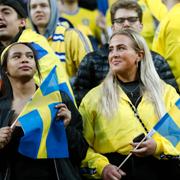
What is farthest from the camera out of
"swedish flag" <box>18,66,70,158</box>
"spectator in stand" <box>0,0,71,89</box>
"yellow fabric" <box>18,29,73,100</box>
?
"spectator in stand" <box>0,0,71,89</box>

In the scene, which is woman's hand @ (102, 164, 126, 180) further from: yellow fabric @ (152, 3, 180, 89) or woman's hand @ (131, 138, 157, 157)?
yellow fabric @ (152, 3, 180, 89)

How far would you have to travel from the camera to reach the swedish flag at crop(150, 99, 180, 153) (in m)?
5.09

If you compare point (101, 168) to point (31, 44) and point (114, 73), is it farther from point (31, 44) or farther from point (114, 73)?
point (31, 44)

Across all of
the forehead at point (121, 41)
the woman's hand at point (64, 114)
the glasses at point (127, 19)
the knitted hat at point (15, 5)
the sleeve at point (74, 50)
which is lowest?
the woman's hand at point (64, 114)

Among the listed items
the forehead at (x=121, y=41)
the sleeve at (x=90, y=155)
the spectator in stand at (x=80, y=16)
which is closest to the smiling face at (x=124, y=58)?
the forehead at (x=121, y=41)

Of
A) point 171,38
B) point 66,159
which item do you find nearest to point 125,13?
point 171,38

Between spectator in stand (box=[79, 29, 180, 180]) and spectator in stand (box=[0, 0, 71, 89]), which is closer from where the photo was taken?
spectator in stand (box=[79, 29, 180, 180])

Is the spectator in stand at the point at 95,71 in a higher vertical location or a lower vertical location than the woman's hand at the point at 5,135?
higher

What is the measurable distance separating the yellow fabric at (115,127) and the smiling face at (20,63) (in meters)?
0.53

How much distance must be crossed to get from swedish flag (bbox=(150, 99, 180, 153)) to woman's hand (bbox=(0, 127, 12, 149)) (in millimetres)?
1034

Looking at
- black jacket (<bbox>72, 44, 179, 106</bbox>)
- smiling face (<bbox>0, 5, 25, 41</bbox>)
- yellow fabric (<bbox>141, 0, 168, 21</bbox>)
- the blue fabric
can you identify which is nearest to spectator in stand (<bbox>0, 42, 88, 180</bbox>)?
the blue fabric

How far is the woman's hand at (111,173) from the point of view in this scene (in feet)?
16.4

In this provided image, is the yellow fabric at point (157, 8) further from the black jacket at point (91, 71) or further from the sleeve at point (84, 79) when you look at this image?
the sleeve at point (84, 79)

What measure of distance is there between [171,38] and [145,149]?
60.8 inches
